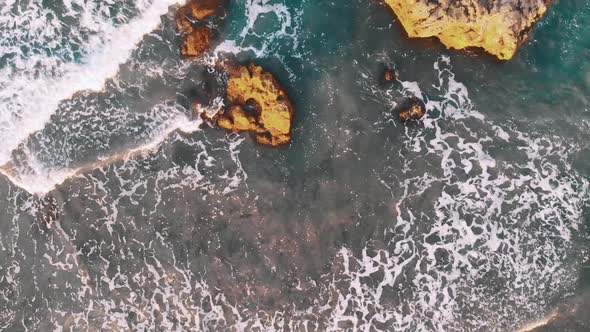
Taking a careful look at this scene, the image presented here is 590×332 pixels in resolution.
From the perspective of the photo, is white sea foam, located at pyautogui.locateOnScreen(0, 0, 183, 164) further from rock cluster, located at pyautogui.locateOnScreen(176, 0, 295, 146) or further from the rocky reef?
the rocky reef

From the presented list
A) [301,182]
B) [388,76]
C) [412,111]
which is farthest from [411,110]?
[301,182]

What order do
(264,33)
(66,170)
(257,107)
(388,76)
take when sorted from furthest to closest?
(264,33), (66,170), (388,76), (257,107)

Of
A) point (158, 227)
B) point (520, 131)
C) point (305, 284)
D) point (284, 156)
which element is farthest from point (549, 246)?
point (158, 227)

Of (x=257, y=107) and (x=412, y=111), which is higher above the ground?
(x=412, y=111)

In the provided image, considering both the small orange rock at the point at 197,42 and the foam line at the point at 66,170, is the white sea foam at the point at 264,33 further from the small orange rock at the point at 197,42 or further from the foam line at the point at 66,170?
the foam line at the point at 66,170

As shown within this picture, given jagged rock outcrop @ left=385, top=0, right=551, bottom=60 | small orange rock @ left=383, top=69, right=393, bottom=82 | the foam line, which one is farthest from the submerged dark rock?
the foam line

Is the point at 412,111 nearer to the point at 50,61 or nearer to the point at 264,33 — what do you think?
the point at 264,33

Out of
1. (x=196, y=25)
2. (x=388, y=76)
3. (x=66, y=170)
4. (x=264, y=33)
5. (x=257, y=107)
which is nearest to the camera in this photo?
(x=257, y=107)

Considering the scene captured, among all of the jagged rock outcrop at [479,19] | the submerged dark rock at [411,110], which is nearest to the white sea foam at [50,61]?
the jagged rock outcrop at [479,19]
